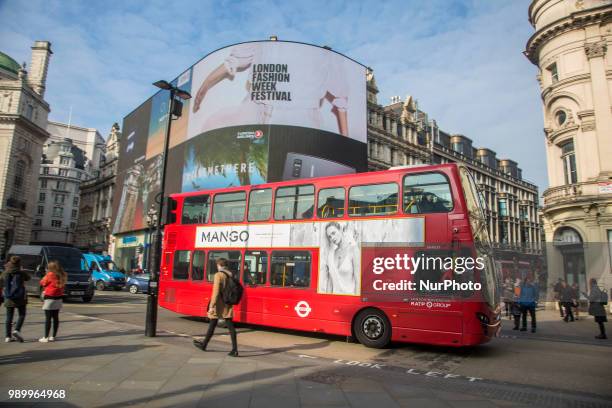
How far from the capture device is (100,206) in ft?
235

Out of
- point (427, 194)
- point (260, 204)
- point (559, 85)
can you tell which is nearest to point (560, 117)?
point (559, 85)

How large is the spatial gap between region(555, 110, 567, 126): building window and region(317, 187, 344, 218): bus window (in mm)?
23261

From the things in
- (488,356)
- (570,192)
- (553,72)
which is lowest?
(488,356)

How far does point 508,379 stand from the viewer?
7277 mm

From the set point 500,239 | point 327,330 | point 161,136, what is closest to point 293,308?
point 327,330

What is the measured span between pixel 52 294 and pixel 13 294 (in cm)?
76

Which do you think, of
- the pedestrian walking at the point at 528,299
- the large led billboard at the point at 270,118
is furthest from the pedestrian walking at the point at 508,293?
the large led billboard at the point at 270,118

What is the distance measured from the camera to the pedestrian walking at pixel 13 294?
28.0 feet

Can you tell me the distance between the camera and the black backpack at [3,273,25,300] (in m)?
8.66

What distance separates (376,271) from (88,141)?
11938 cm

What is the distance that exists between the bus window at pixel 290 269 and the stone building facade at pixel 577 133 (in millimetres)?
19040

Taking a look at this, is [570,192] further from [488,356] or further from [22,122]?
[22,122]

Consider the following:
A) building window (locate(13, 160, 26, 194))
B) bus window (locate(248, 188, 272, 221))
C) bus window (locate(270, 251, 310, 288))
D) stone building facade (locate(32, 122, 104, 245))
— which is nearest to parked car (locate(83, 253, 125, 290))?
bus window (locate(248, 188, 272, 221))

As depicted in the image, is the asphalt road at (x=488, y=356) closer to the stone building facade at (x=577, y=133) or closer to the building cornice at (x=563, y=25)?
the stone building facade at (x=577, y=133)
